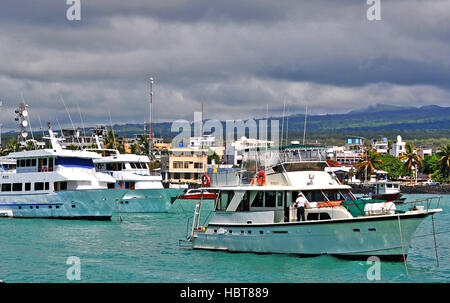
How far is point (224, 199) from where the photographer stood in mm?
26391

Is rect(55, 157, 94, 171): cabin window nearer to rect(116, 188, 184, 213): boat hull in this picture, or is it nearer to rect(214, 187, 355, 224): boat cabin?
rect(116, 188, 184, 213): boat hull

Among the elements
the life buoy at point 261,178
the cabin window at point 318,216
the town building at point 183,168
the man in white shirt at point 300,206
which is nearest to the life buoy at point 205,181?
the life buoy at point 261,178

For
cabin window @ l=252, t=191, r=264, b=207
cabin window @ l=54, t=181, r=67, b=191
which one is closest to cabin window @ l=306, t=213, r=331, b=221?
cabin window @ l=252, t=191, r=264, b=207

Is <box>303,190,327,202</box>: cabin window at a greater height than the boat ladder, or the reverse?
<box>303,190,327,202</box>: cabin window

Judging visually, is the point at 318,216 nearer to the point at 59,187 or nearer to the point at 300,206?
the point at 300,206

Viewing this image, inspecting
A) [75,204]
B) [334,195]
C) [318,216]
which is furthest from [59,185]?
[318,216]

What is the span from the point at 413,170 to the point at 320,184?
12952cm

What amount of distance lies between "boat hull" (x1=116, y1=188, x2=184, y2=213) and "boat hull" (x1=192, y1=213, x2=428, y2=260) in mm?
30286

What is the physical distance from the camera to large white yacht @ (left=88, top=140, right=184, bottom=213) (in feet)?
179

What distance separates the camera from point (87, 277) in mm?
22172

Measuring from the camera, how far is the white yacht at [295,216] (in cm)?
2248
